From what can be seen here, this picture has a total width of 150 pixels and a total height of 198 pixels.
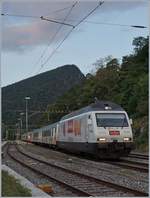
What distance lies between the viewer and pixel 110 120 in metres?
21.6

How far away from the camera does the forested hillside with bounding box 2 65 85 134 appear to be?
62031mm

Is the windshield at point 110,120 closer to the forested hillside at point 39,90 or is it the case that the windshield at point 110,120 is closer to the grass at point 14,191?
the grass at point 14,191

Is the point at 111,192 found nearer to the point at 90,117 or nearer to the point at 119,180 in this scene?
the point at 119,180

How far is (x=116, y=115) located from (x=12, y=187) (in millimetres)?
12773

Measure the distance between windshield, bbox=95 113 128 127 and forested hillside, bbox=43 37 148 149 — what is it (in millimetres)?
13456

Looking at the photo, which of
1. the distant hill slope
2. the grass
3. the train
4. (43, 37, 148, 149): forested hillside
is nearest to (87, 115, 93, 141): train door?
the train

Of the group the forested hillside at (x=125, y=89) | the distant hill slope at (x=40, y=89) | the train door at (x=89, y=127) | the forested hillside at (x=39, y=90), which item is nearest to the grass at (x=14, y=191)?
the train door at (x=89, y=127)

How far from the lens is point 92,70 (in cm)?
6988

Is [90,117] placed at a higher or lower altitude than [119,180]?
higher

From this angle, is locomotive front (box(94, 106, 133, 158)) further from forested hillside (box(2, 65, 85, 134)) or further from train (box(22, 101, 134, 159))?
forested hillside (box(2, 65, 85, 134))

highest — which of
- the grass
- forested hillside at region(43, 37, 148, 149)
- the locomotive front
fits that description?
forested hillside at region(43, 37, 148, 149)

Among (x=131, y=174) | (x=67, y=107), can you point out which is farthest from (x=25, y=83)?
(x=131, y=174)

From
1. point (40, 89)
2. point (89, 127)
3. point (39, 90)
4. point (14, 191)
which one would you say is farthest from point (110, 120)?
point (39, 90)

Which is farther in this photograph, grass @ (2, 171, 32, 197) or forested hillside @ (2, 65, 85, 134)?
forested hillside @ (2, 65, 85, 134)
